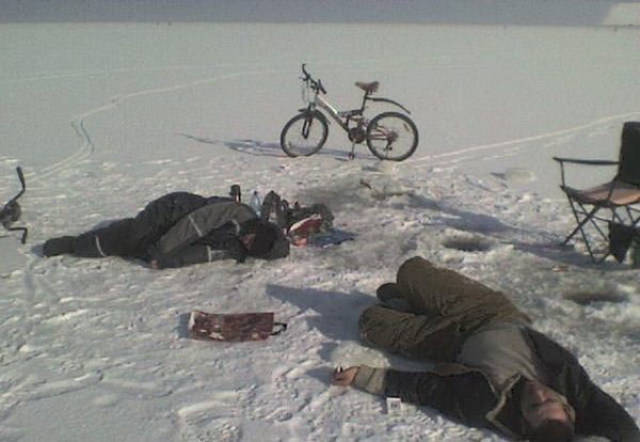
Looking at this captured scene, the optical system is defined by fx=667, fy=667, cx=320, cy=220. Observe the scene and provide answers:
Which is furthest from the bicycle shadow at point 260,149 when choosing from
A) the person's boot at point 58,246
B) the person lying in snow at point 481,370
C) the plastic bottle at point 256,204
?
the person lying in snow at point 481,370

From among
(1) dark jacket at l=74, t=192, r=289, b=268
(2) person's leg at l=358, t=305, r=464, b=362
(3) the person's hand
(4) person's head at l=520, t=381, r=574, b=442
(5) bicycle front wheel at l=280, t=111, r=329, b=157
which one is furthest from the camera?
(5) bicycle front wheel at l=280, t=111, r=329, b=157

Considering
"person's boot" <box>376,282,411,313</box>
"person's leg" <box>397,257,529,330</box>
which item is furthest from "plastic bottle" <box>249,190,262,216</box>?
"person's leg" <box>397,257,529,330</box>

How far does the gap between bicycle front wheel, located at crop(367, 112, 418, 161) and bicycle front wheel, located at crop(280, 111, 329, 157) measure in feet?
1.81

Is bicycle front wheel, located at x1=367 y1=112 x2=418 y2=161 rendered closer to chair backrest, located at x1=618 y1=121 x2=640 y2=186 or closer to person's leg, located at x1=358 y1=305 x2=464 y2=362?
chair backrest, located at x1=618 y1=121 x2=640 y2=186

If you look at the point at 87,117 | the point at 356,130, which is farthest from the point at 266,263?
the point at 87,117

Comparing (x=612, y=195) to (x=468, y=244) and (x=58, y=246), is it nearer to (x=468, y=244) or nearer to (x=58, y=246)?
(x=468, y=244)

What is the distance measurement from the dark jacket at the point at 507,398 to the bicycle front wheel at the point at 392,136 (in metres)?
4.45

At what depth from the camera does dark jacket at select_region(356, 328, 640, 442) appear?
278cm

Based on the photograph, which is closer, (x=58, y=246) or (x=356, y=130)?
(x=58, y=246)

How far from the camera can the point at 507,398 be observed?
9.45ft

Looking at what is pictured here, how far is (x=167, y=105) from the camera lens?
10.9 meters

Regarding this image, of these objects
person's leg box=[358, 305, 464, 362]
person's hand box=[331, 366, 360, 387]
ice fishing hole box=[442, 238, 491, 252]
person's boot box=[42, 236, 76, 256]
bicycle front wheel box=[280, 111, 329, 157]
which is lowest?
person's hand box=[331, 366, 360, 387]

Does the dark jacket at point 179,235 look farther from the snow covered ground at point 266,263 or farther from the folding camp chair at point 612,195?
the folding camp chair at point 612,195

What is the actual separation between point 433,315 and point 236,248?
1.63 metres
